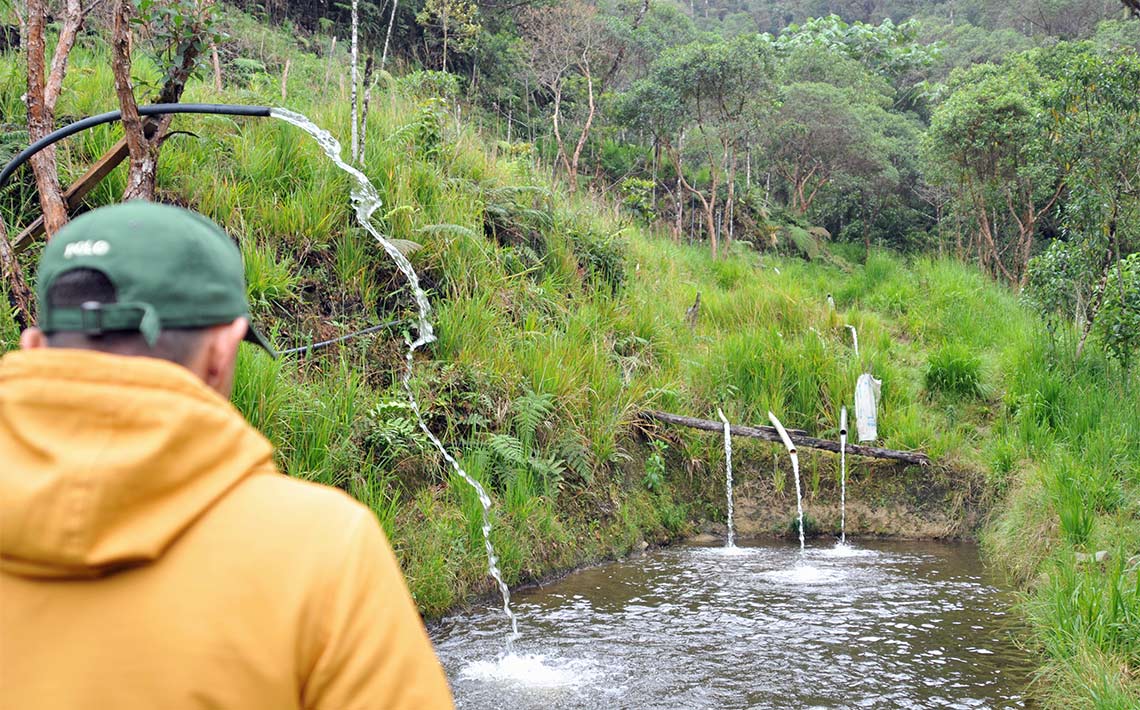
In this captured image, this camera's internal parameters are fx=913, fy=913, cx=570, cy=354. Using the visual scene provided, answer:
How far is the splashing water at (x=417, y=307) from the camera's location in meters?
6.14

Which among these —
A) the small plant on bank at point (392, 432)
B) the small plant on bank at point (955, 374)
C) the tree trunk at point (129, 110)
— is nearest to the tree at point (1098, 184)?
the small plant on bank at point (955, 374)

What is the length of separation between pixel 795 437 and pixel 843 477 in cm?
61

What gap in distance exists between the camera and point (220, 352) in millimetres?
1222

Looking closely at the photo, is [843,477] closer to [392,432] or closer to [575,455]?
[575,455]

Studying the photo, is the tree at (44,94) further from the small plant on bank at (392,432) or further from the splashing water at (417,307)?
the small plant on bank at (392,432)

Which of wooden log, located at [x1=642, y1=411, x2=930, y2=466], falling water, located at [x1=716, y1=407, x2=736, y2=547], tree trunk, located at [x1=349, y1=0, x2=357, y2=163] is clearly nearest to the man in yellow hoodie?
tree trunk, located at [x1=349, y1=0, x2=357, y2=163]

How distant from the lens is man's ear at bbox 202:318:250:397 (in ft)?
3.98

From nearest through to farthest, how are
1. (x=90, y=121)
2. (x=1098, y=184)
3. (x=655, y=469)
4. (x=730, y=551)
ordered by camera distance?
(x=90, y=121) → (x=730, y=551) → (x=655, y=469) → (x=1098, y=184)

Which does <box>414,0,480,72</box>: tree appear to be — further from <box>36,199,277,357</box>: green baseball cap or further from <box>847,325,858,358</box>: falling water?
<box>36,199,277,357</box>: green baseball cap

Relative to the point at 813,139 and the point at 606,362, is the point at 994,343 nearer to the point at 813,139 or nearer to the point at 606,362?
the point at 606,362

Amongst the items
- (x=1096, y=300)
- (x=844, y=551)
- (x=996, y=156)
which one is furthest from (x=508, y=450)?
(x=996, y=156)

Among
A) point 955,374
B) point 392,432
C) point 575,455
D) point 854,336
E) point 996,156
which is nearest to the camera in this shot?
point 392,432

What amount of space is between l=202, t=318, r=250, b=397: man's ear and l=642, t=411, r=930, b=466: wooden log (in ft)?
25.0

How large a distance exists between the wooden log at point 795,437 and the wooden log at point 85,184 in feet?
16.3
